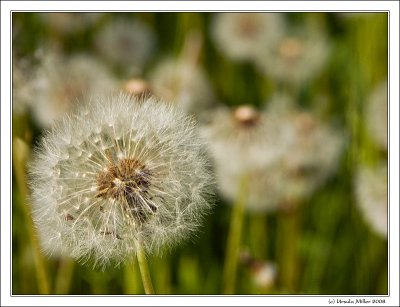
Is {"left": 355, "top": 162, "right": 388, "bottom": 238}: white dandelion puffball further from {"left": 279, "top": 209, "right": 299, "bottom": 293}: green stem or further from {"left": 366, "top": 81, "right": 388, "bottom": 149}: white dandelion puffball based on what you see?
{"left": 279, "top": 209, "right": 299, "bottom": 293}: green stem

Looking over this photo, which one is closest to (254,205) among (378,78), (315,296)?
(315,296)

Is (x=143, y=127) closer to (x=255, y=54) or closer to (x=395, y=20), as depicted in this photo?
(x=395, y=20)

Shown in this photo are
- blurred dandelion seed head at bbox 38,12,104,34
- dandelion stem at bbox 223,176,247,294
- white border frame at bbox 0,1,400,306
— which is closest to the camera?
white border frame at bbox 0,1,400,306

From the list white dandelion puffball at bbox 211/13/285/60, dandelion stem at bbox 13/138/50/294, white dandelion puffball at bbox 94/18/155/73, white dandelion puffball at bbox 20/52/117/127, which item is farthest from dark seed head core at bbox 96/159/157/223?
white dandelion puffball at bbox 211/13/285/60

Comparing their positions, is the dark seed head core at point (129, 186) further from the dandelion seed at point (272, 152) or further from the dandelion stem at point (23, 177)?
the dandelion seed at point (272, 152)

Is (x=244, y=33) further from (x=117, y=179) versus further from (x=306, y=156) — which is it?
(x=117, y=179)

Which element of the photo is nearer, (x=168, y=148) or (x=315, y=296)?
(x=168, y=148)
